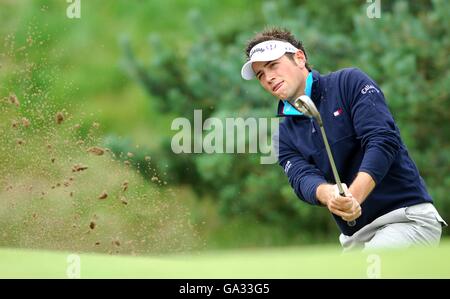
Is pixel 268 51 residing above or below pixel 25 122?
below

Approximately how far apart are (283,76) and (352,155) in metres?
0.50

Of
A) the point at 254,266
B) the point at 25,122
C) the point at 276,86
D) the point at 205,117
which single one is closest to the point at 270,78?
the point at 276,86

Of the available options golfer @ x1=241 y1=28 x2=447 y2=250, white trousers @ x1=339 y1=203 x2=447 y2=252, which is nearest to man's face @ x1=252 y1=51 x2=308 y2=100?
golfer @ x1=241 y1=28 x2=447 y2=250

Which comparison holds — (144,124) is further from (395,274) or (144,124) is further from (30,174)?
→ (395,274)

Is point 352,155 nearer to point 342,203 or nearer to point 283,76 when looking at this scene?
point 342,203

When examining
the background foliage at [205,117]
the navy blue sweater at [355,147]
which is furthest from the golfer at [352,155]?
the background foliage at [205,117]

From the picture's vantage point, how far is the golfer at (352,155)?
3.88m

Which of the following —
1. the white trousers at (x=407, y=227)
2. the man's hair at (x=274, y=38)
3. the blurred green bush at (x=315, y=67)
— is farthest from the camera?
the blurred green bush at (x=315, y=67)

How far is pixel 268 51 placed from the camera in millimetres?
4281

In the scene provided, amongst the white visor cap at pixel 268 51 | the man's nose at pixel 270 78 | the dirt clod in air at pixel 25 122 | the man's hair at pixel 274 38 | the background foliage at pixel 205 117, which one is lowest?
the man's nose at pixel 270 78

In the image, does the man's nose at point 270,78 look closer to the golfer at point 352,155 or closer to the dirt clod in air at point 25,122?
the golfer at point 352,155

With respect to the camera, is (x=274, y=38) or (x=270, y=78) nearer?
(x=270, y=78)

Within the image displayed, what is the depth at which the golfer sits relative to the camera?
12.7 ft
